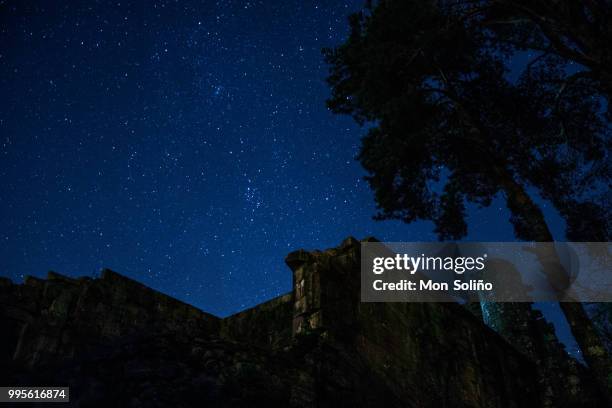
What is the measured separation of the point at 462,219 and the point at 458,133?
220 cm

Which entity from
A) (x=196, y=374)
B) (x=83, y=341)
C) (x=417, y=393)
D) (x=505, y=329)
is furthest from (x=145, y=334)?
(x=505, y=329)

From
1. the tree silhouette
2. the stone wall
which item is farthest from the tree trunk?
the stone wall

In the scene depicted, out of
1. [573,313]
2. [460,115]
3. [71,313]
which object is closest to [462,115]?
[460,115]

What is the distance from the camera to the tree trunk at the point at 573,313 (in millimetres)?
6391

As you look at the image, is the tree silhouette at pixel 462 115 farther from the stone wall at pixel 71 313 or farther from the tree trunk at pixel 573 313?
the stone wall at pixel 71 313

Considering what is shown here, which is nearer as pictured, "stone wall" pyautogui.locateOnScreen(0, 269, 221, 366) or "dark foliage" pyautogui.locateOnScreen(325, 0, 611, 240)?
"stone wall" pyautogui.locateOnScreen(0, 269, 221, 366)

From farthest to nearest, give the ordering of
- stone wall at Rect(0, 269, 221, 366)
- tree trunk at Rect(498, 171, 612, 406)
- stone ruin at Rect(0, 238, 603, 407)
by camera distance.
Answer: tree trunk at Rect(498, 171, 612, 406), stone wall at Rect(0, 269, 221, 366), stone ruin at Rect(0, 238, 603, 407)

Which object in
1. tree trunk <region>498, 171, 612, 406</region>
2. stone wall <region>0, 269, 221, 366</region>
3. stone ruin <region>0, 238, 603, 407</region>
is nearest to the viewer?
stone ruin <region>0, 238, 603, 407</region>

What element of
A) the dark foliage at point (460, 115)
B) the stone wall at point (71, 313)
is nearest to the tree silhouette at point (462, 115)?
the dark foliage at point (460, 115)

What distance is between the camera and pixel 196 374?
3652mm

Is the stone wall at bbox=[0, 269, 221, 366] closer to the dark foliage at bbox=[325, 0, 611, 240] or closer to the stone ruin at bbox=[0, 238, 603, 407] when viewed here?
the stone ruin at bbox=[0, 238, 603, 407]

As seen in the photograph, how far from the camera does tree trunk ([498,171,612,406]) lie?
639 centimetres

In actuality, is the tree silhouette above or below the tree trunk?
above

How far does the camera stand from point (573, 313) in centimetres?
703
